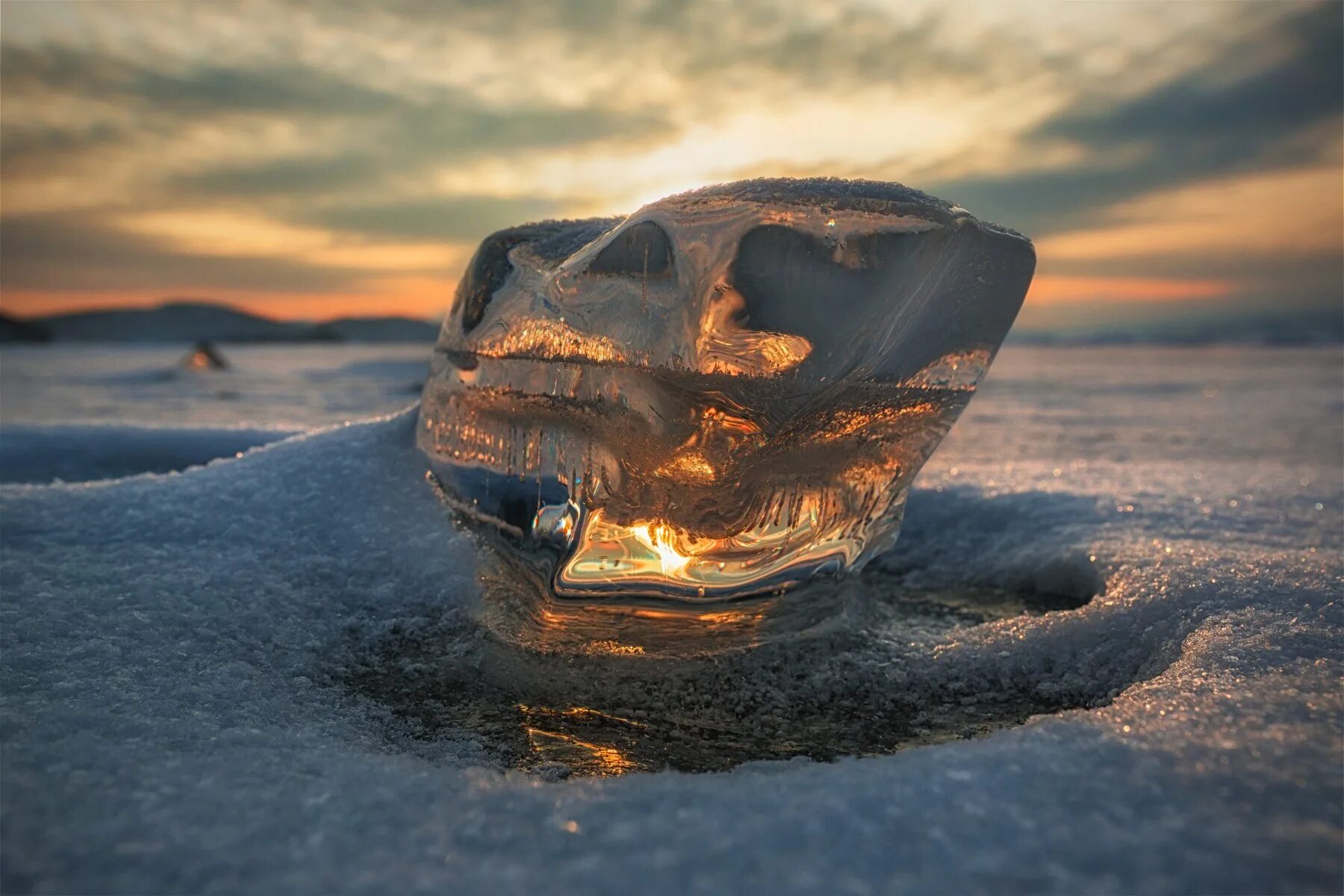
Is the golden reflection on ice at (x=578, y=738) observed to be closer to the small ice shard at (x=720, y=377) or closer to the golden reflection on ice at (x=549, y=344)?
the small ice shard at (x=720, y=377)

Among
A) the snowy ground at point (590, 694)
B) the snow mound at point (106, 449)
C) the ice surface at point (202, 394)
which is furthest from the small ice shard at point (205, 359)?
the snowy ground at point (590, 694)

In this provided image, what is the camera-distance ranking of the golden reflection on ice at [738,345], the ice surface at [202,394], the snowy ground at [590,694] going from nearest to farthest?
the snowy ground at [590,694] → the golden reflection on ice at [738,345] → the ice surface at [202,394]

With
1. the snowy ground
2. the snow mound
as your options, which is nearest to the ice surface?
the snow mound

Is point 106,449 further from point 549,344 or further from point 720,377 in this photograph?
point 720,377

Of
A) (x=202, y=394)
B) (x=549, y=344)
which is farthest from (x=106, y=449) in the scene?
(x=202, y=394)

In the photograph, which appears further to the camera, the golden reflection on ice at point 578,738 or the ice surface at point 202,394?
the ice surface at point 202,394

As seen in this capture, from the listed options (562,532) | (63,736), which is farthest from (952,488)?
(63,736)
